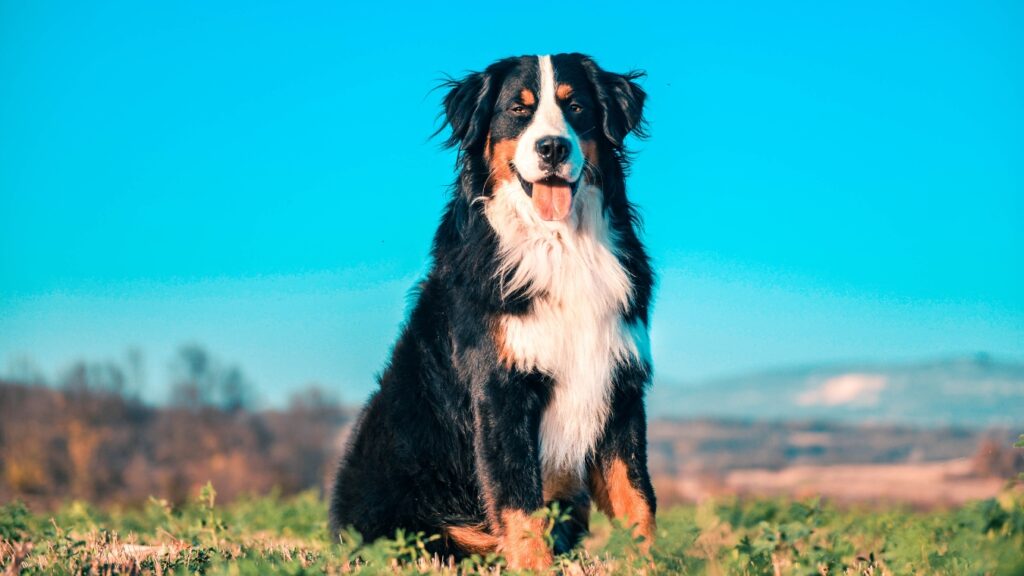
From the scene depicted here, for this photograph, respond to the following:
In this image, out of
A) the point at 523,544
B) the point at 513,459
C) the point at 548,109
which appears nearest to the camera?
the point at 523,544

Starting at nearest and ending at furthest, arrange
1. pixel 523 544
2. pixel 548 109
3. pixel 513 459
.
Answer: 1. pixel 523 544
2. pixel 513 459
3. pixel 548 109

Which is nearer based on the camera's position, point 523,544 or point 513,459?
point 523,544

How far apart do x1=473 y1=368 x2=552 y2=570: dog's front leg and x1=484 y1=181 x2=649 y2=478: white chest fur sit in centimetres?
10

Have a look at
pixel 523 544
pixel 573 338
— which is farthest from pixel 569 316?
pixel 523 544

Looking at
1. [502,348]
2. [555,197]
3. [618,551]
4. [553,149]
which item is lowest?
[618,551]

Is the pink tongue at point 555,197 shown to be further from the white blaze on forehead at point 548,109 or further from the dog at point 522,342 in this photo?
the white blaze on forehead at point 548,109

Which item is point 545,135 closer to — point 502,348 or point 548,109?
point 548,109

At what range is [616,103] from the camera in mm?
4988

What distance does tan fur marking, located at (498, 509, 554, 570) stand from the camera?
13.8 feet

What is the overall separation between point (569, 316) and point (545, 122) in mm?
1009

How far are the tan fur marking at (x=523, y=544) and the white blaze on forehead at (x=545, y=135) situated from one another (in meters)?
1.69

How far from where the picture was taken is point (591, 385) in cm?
456

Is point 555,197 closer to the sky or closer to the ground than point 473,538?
closer to the sky

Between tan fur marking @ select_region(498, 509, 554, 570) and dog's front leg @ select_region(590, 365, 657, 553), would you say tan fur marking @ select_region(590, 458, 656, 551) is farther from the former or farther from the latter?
tan fur marking @ select_region(498, 509, 554, 570)
